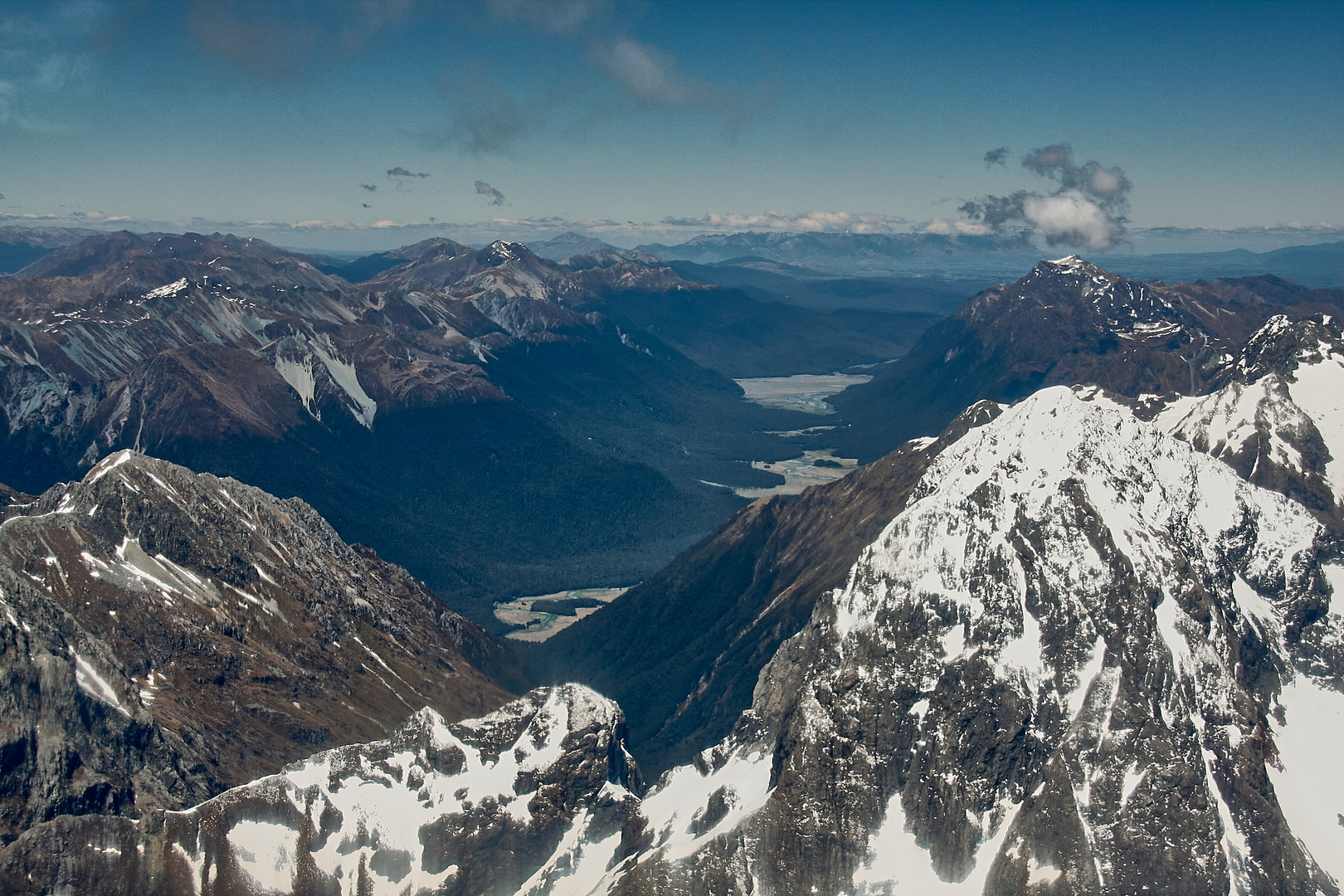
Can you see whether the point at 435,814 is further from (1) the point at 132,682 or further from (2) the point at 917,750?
(2) the point at 917,750

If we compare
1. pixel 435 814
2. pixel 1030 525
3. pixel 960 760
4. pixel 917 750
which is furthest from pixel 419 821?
pixel 1030 525

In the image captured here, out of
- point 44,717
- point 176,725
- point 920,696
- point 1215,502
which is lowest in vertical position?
point 176,725

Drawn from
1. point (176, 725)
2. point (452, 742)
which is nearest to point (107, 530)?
point (176, 725)

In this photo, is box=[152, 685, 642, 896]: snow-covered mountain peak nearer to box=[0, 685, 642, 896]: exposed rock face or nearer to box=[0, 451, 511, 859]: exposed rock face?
box=[0, 685, 642, 896]: exposed rock face

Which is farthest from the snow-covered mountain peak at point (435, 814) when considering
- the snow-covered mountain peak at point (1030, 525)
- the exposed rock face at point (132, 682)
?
the snow-covered mountain peak at point (1030, 525)

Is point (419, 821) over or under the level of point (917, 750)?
under

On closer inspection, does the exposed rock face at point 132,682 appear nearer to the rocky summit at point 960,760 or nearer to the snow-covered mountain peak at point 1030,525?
the rocky summit at point 960,760

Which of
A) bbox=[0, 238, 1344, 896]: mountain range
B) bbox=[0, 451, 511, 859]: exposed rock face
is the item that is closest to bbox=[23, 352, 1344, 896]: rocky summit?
bbox=[0, 238, 1344, 896]: mountain range

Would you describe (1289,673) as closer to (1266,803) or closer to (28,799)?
(1266,803)

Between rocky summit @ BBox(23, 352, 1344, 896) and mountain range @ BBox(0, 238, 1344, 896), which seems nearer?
rocky summit @ BBox(23, 352, 1344, 896)
